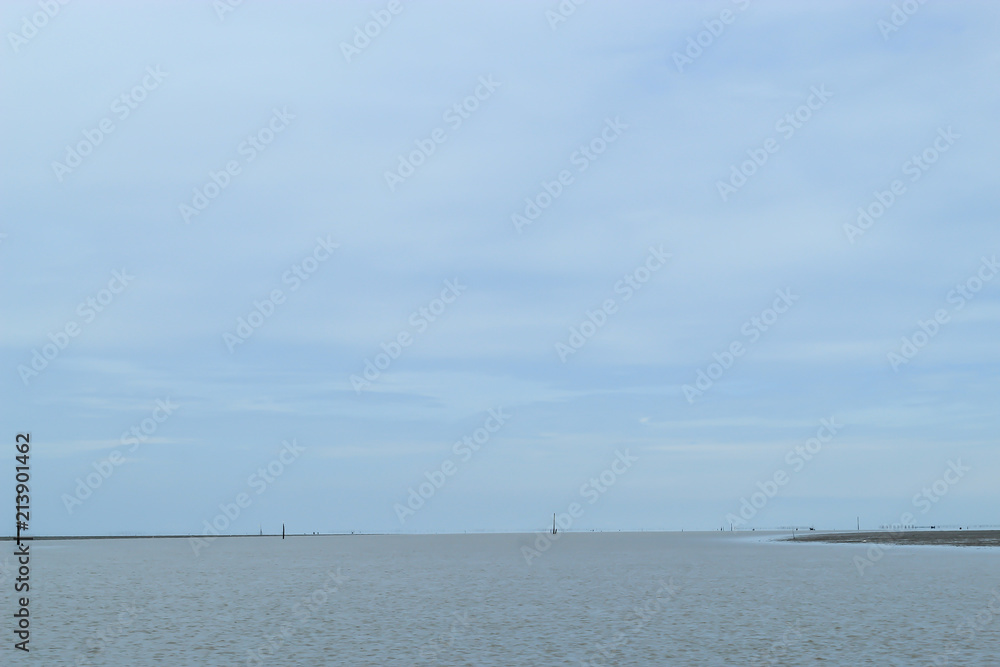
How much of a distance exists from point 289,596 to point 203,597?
790 cm

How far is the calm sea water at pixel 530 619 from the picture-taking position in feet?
163

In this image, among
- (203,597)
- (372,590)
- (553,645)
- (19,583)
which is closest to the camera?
(553,645)

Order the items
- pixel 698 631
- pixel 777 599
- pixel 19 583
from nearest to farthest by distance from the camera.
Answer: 1. pixel 698 631
2. pixel 777 599
3. pixel 19 583

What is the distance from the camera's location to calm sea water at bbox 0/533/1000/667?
163 feet

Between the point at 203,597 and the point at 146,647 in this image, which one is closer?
the point at 146,647

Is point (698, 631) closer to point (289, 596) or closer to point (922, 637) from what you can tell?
point (922, 637)

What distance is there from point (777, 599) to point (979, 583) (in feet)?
78.8

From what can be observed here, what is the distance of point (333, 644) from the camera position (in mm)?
54688

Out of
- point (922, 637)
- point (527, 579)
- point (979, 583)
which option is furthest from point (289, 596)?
point (979, 583)

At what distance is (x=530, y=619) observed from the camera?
6606cm

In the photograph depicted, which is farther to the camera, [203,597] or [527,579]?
[527,579]

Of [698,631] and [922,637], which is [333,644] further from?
[922,637]

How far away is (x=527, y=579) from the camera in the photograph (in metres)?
113

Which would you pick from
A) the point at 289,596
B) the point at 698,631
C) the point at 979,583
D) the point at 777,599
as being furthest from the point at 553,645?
the point at 979,583
